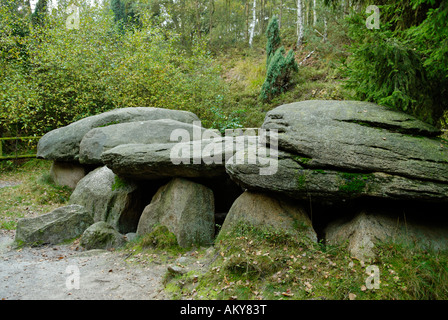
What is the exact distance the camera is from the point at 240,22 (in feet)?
94.1

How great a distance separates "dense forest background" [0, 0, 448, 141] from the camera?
525cm

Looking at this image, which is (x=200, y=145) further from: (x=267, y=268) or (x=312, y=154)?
(x=267, y=268)

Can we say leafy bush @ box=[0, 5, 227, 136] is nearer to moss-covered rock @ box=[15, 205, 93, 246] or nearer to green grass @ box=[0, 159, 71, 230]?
green grass @ box=[0, 159, 71, 230]

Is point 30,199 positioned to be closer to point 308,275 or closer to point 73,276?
point 73,276

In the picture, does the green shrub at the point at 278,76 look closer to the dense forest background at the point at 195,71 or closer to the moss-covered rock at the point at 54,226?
the dense forest background at the point at 195,71

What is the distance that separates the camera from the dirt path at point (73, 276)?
4453mm

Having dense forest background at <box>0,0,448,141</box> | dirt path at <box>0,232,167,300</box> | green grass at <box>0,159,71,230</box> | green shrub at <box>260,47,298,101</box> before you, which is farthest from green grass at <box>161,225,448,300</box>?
green shrub at <box>260,47,298,101</box>

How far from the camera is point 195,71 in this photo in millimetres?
14766

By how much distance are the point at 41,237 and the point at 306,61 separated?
17.0 meters

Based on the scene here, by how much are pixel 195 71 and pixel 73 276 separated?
11.5 meters

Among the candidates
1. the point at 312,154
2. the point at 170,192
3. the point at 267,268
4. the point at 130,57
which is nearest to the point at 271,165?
the point at 312,154

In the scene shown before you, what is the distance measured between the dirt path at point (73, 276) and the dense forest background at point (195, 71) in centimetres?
493

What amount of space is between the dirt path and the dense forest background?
4.93 meters
